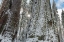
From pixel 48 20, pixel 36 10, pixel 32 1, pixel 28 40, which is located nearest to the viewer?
pixel 28 40

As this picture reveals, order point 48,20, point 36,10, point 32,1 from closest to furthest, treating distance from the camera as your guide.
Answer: point 48,20 → point 36,10 → point 32,1

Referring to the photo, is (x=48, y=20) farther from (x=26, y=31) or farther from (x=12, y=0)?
(x=12, y=0)

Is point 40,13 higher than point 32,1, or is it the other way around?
point 32,1

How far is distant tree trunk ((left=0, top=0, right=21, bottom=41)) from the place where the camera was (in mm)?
13579

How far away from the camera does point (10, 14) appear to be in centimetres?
1466

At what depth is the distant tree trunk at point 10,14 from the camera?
13579 millimetres

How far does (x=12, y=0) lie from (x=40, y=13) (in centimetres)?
435

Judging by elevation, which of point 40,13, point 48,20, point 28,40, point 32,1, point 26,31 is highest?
point 32,1

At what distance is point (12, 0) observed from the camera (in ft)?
52.5

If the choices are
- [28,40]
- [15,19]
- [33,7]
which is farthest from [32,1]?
[28,40]

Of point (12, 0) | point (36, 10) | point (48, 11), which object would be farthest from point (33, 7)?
point (12, 0)

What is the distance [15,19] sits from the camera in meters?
14.5

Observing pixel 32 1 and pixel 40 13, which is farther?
pixel 32 1

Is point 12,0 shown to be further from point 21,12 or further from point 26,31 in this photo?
point 26,31
